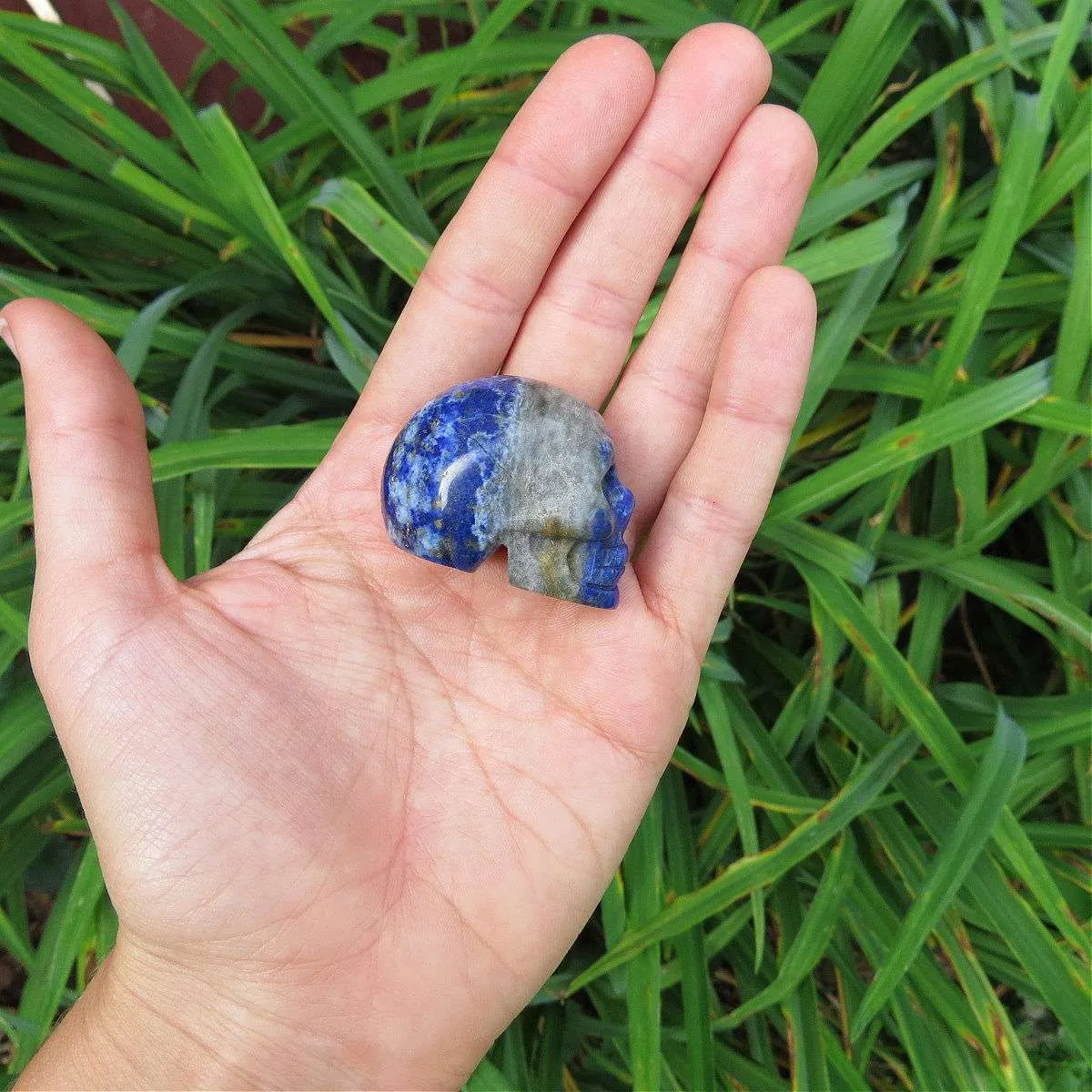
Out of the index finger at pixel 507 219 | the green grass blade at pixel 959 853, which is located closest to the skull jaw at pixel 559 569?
the index finger at pixel 507 219

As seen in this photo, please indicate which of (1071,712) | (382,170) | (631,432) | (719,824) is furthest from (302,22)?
(1071,712)

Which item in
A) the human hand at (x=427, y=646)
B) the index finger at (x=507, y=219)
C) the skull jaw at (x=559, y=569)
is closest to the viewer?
the human hand at (x=427, y=646)

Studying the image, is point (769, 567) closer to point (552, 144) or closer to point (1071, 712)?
point (1071, 712)

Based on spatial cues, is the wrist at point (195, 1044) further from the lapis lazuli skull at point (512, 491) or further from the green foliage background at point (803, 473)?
the lapis lazuli skull at point (512, 491)

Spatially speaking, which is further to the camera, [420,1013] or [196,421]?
[196,421]

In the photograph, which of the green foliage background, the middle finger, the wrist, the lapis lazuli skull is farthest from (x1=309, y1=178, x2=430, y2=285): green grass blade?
the wrist

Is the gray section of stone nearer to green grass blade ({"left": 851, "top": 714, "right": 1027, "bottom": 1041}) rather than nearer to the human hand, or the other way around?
the human hand

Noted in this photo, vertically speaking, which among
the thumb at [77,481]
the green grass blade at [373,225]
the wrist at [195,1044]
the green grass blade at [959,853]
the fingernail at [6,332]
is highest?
the green grass blade at [373,225]
